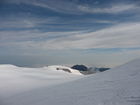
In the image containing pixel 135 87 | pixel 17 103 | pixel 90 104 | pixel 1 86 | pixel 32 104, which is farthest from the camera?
pixel 1 86

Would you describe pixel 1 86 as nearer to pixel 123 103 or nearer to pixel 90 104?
pixel 90 104

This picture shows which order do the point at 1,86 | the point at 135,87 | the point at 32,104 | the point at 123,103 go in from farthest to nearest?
the point at 1,86, the point at 32,104, the point at 135,87, the point at 123,103

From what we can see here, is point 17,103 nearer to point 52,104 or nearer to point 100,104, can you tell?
point 52,104

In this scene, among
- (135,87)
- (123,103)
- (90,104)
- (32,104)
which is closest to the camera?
(123,103)

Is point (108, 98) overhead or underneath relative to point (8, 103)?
overhead

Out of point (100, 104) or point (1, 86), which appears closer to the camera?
point (100, 104)

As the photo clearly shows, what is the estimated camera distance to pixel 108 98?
590cm

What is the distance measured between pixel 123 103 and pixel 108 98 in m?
0.74

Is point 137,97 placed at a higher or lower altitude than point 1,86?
higher

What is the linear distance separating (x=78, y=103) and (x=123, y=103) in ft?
5.29

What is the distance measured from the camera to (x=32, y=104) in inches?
285

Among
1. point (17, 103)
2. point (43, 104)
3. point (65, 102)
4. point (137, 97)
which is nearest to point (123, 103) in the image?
point (137, 97)

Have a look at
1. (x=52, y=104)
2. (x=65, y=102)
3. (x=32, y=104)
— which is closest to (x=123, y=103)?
(x=65, y=102)

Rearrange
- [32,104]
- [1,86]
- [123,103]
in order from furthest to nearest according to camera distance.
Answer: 1. [1,86]
2. [32,104]
3. [123,103]
